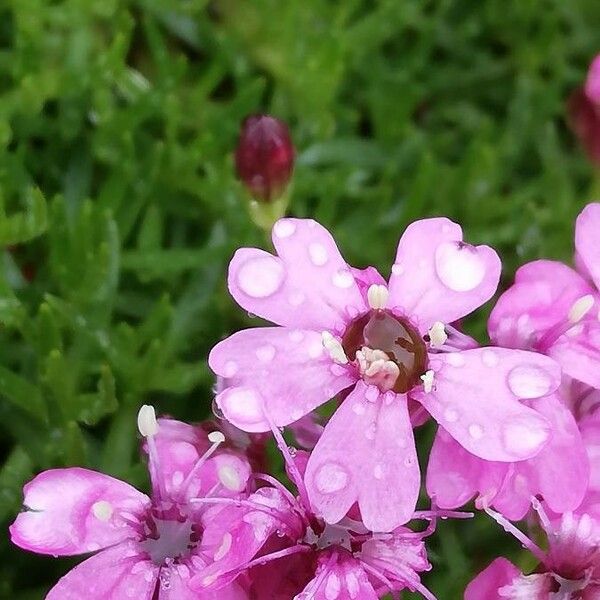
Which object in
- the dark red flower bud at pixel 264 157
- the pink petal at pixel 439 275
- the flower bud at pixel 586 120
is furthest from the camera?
the flower bud at pixel 586 120

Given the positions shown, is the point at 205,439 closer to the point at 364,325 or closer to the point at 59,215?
the point at 364,325

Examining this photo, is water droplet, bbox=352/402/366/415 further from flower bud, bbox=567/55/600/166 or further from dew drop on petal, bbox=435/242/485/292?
flower bud, bbox=567/55/600/166

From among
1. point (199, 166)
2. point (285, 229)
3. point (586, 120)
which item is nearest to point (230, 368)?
point (285, 229)

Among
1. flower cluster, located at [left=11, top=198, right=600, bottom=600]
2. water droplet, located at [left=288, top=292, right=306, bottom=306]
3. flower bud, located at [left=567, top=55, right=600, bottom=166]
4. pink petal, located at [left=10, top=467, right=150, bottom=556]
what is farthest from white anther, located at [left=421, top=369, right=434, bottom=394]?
flower bud, located at [left=567, top=55, right=600, bottom=166]

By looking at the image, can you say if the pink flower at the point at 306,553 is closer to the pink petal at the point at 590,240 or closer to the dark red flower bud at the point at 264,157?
the pink petal at the point at 590,240

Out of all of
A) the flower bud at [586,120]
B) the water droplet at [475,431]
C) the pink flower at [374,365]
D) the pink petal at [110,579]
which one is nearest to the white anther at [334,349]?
the pink flower at [374,365]

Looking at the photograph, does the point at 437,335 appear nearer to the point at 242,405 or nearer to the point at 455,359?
the point at 455,359
